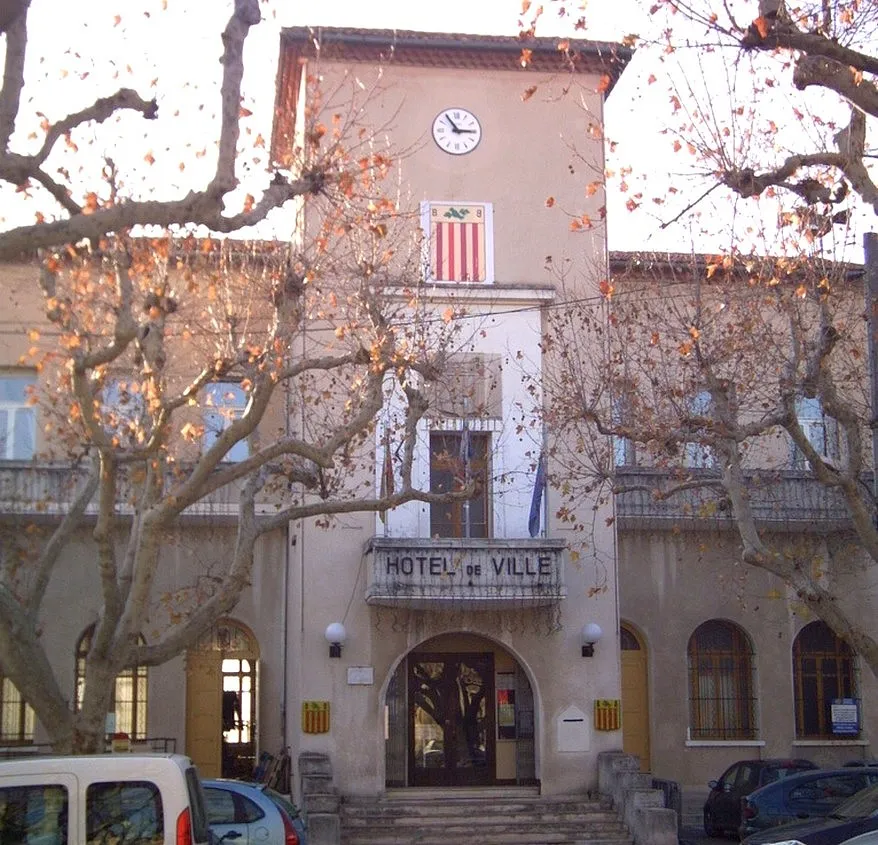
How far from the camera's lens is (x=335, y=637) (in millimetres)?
22500

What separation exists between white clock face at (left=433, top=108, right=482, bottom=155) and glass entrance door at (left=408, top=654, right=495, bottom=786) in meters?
8.63

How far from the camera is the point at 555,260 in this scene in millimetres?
24016

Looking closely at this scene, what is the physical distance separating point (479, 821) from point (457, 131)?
444 inches

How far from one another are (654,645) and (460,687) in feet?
13.6

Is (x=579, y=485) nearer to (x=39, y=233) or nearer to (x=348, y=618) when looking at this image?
(x=348, y=618)

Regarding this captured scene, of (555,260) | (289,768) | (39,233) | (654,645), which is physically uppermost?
(555,260)

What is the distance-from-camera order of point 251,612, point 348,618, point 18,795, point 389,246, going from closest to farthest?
point 18,795 < point 389,246 < point 348,618 < point 251,612

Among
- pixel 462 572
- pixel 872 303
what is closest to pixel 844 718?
pixel 462 572

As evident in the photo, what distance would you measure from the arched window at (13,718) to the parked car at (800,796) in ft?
38.9

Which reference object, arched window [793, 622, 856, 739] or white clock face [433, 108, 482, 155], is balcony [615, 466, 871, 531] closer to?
arched window [793, 622, 856, 739]

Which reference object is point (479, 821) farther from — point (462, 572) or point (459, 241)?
point (459, 241)

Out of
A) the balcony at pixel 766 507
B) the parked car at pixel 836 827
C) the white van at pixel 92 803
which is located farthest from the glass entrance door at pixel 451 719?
the white van at pixel 92 803

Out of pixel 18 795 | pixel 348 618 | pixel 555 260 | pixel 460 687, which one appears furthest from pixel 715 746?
pixel 18 795

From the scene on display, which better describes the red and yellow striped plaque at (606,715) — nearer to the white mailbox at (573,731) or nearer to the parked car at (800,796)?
the white mailbox at (573,731)
